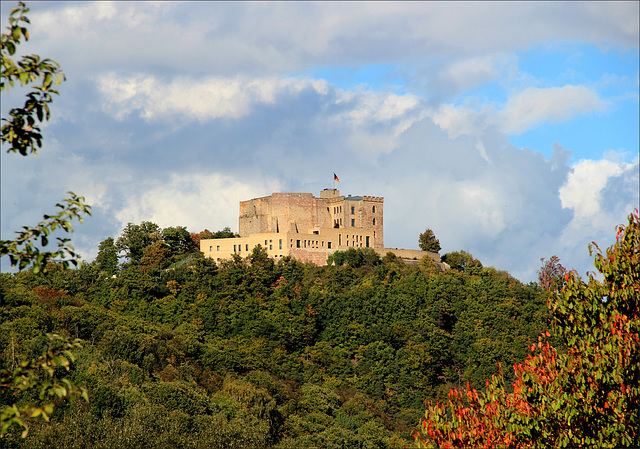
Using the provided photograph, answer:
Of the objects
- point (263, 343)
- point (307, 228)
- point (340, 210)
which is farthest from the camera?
point (340, 210)

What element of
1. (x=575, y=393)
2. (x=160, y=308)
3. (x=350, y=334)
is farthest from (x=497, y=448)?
(x=160, y=308)

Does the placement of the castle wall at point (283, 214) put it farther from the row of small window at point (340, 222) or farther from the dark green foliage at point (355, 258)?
the dark green foliage at point (355, 258)

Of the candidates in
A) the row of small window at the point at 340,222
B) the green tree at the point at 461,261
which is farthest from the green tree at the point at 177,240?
the green tree at the point at 461,261

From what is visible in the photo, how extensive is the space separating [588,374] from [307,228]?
215 ft

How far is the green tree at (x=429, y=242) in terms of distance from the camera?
282 ft

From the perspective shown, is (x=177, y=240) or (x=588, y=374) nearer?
(x=588, y=374)

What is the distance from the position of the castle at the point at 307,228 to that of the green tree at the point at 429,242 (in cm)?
171

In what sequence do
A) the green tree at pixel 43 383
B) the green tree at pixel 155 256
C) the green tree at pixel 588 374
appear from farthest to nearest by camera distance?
the green tree at pixel 155 256 < the green tree at pixel 588 374 < the green tree at pixel 43 383

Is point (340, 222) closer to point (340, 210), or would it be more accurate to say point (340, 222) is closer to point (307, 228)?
point (340, 210)

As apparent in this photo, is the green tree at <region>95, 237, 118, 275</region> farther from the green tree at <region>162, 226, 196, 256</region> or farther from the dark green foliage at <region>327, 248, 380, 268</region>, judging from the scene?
the dark green foliage at <region>327, 248, 380, 268</region>

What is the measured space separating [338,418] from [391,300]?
1815cm

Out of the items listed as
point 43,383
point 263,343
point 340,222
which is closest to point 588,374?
point 43,383

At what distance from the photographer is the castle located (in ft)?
257

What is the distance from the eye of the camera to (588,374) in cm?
1585
